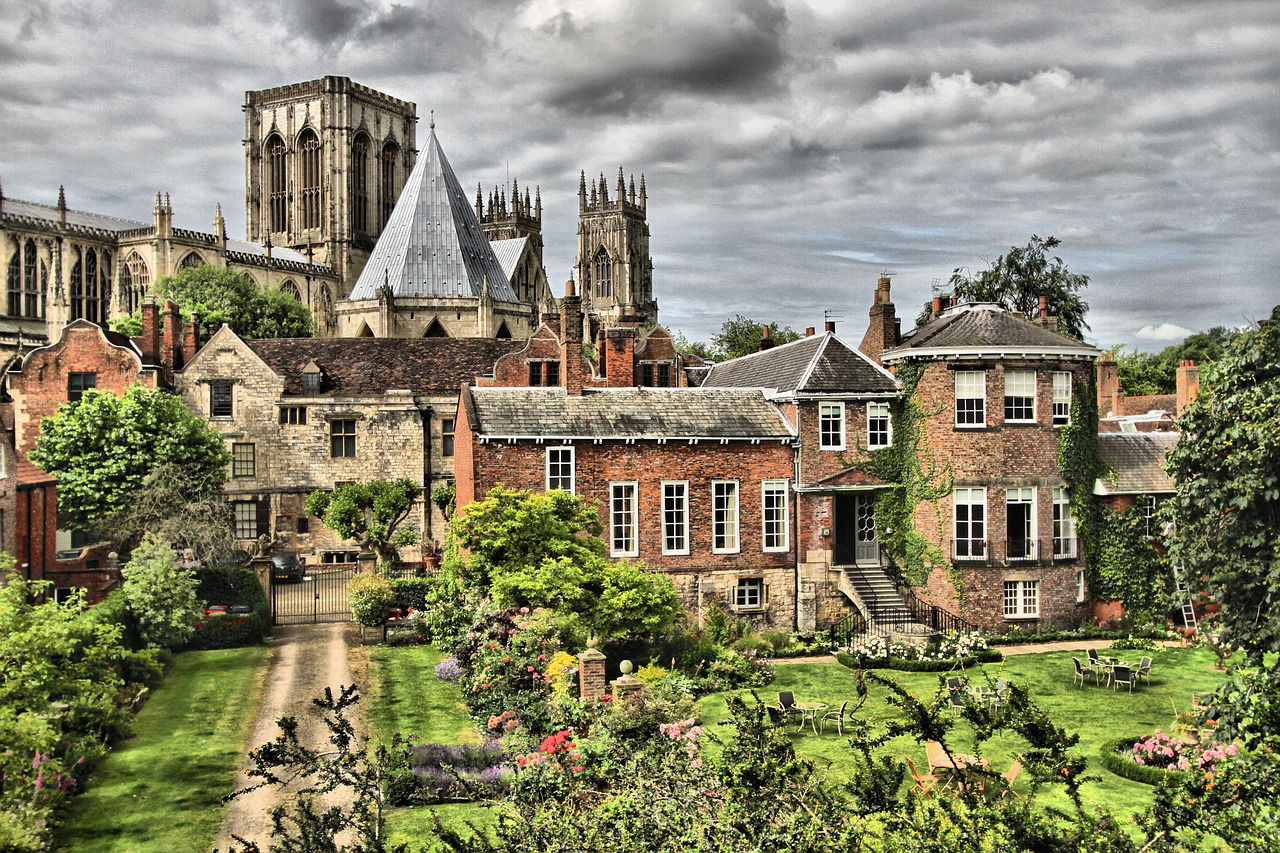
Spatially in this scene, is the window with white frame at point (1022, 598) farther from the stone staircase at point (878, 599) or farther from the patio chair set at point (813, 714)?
the patio chair set at point (813, 714)

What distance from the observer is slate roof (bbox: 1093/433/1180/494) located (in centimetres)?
3488

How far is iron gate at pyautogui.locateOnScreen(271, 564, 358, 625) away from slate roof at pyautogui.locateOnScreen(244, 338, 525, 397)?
8596 millimetres

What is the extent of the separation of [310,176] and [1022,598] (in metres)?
102

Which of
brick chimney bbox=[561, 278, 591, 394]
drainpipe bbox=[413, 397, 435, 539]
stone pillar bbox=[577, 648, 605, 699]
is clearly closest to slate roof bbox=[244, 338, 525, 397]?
drainpipe bbox=[413, 397, 435, 539]

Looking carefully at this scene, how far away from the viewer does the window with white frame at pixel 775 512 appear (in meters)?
33.7

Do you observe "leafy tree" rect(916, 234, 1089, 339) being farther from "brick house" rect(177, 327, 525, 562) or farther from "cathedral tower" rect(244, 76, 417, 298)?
"cathedral tower" rect(244, 76, 417, 298)

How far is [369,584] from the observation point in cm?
3183

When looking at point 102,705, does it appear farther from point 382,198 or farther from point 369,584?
point 382,198

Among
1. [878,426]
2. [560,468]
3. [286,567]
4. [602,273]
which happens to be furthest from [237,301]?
[602,273]

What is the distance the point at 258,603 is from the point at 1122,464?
1146 inches

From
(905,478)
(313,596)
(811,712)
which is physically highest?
(905,478)

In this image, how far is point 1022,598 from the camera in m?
33.9

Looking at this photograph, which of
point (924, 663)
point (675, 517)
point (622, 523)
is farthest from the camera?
point (675, 517)

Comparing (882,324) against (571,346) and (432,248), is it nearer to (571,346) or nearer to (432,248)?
(571,346)
